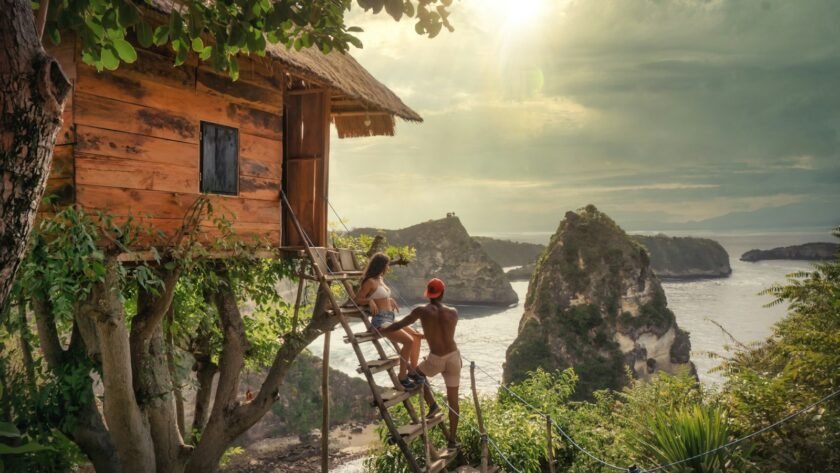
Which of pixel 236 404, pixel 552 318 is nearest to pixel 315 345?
pixel 552 318

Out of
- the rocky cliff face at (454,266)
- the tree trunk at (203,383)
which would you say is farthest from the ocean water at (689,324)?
the tree trunk at (203,383)

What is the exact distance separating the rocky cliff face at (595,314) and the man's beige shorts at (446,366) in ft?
149

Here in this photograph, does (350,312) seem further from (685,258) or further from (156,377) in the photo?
(685,258)

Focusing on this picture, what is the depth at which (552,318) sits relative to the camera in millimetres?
55781

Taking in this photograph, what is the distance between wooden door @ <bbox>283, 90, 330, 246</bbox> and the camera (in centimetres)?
1013

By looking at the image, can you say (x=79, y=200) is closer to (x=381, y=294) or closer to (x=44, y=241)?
(x=44, y=241)

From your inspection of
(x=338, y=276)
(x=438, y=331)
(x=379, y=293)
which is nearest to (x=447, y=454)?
(x=438, y=331)

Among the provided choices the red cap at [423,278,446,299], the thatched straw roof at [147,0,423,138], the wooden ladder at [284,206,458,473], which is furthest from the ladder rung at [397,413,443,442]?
the thatched straw roof at [147,0,423,138]

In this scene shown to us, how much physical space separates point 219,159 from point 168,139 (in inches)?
34.7

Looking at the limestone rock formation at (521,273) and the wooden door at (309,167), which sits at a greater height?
the wooden door at (309,167)

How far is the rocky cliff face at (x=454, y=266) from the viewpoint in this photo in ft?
321

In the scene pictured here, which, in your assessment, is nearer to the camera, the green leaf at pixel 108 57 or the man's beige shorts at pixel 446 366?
the green leaf at pixel 108 57

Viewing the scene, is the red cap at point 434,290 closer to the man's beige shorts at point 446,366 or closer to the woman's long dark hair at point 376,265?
the man's beige shorts at point 446,366

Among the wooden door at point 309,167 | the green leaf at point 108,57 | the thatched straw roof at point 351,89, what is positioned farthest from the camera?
the wooden door at point 309,167
